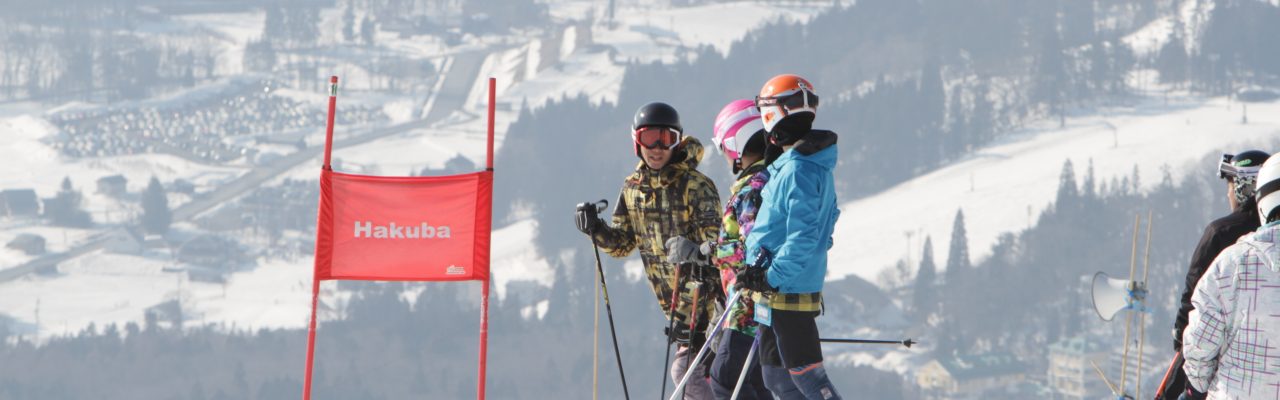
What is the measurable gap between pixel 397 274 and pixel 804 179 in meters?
3.81

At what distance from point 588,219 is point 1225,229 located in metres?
3.41

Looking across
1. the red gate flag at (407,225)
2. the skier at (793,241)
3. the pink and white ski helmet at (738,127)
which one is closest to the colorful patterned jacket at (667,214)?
the pink and white ski helmet at (738,127)

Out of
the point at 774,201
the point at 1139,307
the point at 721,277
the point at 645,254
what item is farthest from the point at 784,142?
the point at 1139,307

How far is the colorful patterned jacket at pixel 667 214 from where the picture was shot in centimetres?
999

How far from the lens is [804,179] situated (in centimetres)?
847

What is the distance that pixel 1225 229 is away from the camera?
30.3ft

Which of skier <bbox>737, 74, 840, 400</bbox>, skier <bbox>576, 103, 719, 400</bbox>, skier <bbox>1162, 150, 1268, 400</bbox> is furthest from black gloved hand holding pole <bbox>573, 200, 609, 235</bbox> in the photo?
skier <bbox>1162, 150, 1268, 400</bbox>

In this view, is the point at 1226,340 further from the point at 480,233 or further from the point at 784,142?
the point at 480,233

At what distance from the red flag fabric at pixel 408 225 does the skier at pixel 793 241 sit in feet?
10.8

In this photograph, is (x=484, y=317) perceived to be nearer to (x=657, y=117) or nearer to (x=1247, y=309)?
(x=657, y=117)

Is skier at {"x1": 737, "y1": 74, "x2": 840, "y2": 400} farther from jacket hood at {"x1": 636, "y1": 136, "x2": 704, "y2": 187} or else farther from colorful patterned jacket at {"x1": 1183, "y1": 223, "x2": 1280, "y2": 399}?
colorful patterned jacket at {"x1": 1183, "y1": 223, "x2": 1280, "y2": 399}

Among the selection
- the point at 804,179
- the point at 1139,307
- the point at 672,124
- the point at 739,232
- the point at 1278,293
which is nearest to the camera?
the point at 1278,293

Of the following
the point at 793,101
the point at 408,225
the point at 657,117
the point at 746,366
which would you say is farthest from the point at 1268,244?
the point at 408,225

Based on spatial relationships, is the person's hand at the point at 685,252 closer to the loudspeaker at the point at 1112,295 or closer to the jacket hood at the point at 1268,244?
the jacket hood at the point at 1268,244
